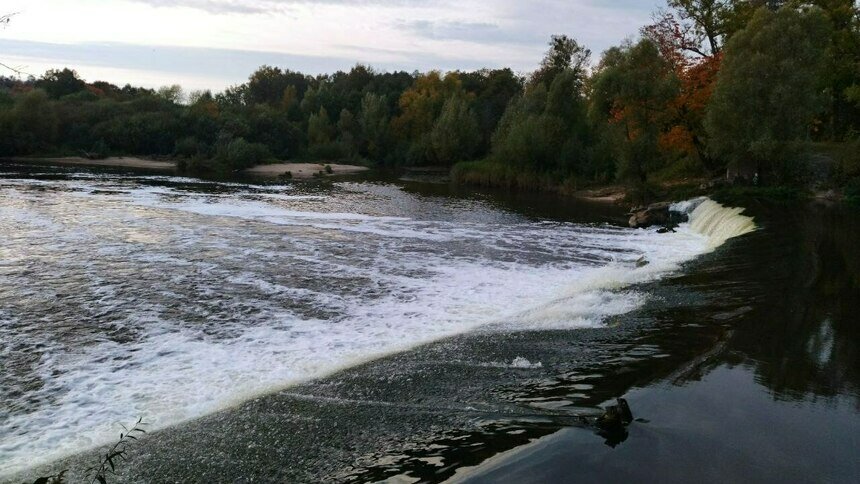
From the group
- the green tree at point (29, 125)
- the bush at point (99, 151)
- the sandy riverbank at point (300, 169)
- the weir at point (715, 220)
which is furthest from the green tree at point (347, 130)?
the weir at point (715, 220)

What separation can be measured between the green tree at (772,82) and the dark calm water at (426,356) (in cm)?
977

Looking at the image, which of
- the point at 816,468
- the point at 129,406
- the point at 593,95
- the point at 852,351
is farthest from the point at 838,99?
the point at 129,406

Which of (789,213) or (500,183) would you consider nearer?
(789,213)

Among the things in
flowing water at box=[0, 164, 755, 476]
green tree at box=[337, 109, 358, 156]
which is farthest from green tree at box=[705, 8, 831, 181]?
green tree at box=[337, 109, 358, 156]

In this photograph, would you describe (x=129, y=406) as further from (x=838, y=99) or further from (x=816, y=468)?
(x=838, y=99)

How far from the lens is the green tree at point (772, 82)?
1155 inches

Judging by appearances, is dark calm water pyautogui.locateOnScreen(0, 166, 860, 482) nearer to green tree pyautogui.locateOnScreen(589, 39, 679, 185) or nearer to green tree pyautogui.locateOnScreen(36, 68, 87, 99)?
green tree pyautogui.locateOnScreen(589, 39, 679, 185)

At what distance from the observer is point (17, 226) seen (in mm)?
21484

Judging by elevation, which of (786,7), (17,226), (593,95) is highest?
(786,7)

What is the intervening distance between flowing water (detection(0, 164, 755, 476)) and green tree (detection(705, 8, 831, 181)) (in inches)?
181

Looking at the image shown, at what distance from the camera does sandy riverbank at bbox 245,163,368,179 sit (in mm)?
62781

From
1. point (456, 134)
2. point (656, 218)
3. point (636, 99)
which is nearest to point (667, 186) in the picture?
point (636, 99)

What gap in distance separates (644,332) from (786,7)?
26.6 meters

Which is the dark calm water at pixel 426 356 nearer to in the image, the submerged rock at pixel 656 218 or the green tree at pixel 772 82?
the submerged rock at pixel 656 218
